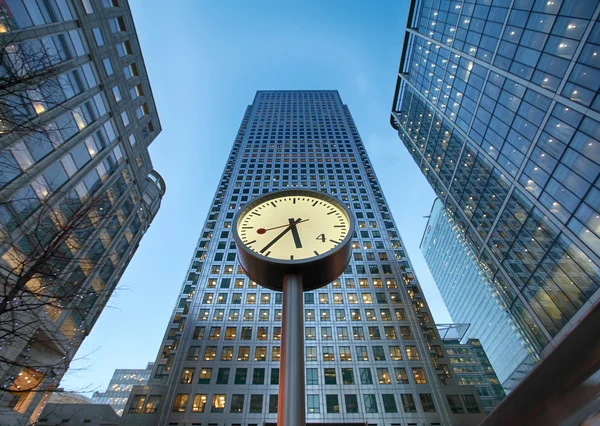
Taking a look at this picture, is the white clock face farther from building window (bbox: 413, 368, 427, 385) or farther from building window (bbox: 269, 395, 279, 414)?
building window (bbox: 413, 368, 427, 385)

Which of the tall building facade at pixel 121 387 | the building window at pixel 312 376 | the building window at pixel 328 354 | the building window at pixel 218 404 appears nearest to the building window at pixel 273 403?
the building window at pixel 312 376

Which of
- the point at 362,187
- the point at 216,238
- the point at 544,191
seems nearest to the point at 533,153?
the point at 544,191

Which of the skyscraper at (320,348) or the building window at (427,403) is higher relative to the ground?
the skyscraper at (320,348)

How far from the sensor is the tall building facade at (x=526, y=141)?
21.6 m

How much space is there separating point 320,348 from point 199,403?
39.2 ft

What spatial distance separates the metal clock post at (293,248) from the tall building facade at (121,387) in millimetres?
99137

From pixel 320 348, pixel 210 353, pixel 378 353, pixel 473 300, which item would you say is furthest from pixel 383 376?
pixel 473 300

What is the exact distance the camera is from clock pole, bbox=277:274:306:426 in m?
2.13

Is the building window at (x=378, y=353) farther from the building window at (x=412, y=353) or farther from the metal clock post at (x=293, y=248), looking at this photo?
the metal clock post at (x=293, y=248)

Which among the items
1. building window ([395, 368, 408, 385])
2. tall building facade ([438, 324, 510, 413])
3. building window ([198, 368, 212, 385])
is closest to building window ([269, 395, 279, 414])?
building window ([198, 368, 212, 385])

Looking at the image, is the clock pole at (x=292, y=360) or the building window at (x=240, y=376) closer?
the clock pole at (x=292, y=360)

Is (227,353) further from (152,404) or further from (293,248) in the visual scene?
(293,248)

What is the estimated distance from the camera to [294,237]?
134 inches

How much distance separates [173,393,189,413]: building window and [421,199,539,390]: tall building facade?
1995 inches
